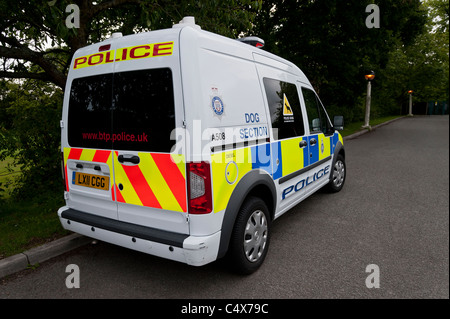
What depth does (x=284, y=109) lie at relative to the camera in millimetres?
3391

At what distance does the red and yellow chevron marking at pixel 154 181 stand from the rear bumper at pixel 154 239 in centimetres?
21

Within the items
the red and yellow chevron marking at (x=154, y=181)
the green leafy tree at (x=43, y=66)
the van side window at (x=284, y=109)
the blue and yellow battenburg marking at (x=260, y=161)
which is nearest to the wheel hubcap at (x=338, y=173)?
the blue and yellow battenburg marking at (x=260, y=161)

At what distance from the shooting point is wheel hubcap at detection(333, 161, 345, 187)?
17.4 ft

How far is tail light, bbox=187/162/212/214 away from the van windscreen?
0.28 m

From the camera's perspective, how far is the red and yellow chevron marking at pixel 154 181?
2289 mm

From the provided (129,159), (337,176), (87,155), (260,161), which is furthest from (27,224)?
(337,176)

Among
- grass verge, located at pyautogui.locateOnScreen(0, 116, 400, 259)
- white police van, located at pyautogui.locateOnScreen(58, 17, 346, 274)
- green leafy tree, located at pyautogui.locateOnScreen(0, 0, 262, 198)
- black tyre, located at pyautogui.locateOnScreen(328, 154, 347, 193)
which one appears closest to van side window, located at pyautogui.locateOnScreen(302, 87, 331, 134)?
black tyre, located at pyautogui.locateOnScreen(328, 154, 347, 193)

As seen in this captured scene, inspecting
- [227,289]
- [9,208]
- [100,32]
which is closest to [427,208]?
[227,289]

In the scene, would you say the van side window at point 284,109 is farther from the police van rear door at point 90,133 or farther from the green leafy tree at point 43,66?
the green leafy tree at point 43,66

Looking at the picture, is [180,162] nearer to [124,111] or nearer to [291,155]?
[124,111]

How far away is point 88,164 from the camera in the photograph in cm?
280
